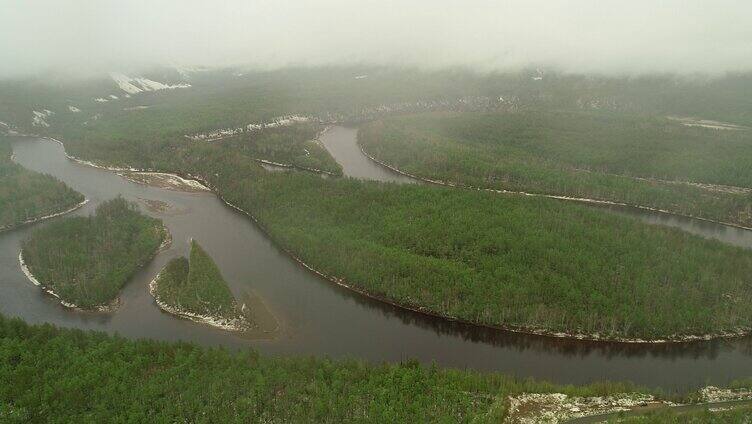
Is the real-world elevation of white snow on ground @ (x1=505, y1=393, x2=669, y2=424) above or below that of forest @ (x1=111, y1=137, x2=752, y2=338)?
below

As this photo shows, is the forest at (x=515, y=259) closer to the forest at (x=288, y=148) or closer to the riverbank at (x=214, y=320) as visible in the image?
the riverbank at (x=214, y=320)

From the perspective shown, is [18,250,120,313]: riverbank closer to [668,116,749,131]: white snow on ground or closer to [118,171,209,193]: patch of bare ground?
[118,171,209,193]: patch of bare ground

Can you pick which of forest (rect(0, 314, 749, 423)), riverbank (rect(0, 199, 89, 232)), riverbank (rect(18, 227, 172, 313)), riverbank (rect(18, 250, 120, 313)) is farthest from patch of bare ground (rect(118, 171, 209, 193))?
forest (rect(0, 314, 749, 423))

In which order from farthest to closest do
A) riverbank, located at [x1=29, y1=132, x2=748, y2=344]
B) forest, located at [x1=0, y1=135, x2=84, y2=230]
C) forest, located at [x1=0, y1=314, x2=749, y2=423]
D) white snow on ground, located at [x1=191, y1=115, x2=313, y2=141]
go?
white snow on ground, located at [x1=191, y1=115, x2=313, y2=141] < forest, located at [x1=0, y1=135, x2=84, y2=230] < riverbank, located at [x1=29, y1=132, x2=748, y2=344] < forest, located at [x1=0, y1=314, x2=749, y2=423]

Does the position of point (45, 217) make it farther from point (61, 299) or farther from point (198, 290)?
point (198, 290)

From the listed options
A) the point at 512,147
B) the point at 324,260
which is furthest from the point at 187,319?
the point at 512,147

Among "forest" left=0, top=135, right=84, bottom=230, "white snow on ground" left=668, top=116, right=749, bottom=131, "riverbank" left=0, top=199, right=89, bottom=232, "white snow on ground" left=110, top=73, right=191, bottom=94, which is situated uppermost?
"white snow on ground" left=110, top=73, right=191, bottom=94

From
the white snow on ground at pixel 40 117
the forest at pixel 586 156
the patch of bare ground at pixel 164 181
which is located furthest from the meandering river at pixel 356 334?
the white snow on ground at pixel 40 117
